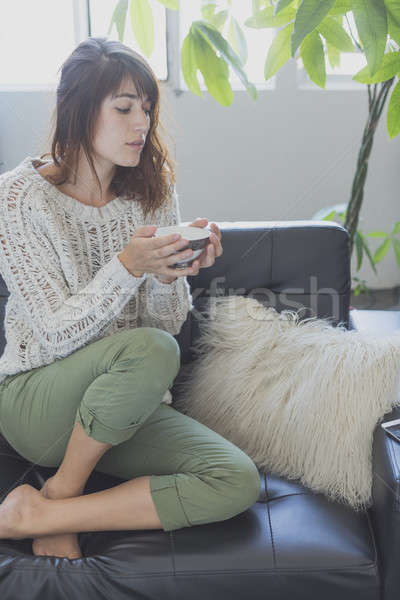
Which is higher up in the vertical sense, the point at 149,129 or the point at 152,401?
the point at 149,129

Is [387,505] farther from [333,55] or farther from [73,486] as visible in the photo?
[333,55]

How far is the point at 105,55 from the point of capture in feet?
4.03

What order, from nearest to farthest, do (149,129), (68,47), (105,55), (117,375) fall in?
(117,375), (105,55), (149,129), (68,47)

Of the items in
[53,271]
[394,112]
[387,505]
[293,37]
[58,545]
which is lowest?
[58,545]

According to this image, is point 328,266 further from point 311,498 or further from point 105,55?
point 105,55

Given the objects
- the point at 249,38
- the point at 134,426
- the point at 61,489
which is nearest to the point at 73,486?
the point at 61,489

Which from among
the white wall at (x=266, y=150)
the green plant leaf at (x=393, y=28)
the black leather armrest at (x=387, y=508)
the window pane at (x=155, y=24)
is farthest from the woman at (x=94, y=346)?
the window pane at (x=155, y=24)

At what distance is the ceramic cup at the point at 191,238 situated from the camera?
1.12m

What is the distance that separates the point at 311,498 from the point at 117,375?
0.43 m

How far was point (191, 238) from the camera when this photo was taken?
115 cm

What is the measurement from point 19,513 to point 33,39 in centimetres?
262

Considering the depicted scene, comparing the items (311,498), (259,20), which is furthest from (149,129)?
(311,498)

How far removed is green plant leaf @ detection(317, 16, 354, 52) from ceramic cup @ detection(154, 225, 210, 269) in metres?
0.41

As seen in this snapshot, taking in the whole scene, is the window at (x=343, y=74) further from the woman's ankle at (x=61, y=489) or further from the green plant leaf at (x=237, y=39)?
the woman's ankle at (x=61, y=489)
